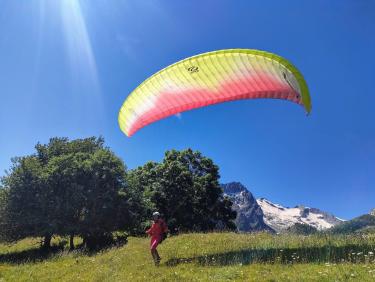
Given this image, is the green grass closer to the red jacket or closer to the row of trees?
the red jacket

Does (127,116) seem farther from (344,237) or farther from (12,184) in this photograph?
(12,184)

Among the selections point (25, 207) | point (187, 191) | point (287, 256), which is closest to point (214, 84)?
point (287, 256)

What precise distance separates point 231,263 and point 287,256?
2.00 metres

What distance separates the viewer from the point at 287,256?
579 inches

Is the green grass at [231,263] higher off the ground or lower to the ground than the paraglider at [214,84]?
lower

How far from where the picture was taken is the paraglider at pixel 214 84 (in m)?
15.3

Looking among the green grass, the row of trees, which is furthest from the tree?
the green grass

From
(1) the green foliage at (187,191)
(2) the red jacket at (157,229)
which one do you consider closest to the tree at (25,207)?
(2) the red jacket at (157,229)

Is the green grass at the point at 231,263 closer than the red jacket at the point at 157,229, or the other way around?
the green grass at the point at 231,263

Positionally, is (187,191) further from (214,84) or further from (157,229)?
(214,84)

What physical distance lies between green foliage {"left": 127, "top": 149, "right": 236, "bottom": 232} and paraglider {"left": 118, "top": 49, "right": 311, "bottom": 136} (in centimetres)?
3664

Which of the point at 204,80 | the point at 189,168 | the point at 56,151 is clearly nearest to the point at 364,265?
the point at 204,80

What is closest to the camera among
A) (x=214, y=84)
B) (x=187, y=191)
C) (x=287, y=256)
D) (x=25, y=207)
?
(x=287, y=256)

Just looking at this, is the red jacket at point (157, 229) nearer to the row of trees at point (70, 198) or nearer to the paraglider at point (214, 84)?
the paraglider at point (214, 84)
